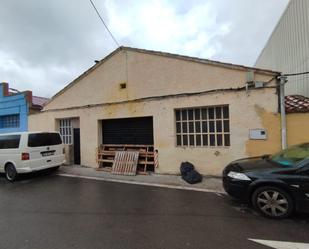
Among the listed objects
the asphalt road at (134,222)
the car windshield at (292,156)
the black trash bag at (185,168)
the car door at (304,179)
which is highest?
the car windshield at (292,156)

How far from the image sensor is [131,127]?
399 inches

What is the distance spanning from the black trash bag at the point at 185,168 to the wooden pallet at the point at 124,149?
1.43 metres

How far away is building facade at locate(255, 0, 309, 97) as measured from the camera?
9.08 meters

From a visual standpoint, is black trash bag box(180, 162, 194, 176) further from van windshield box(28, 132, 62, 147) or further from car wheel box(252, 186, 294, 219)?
van windshield box(28, 132, 62, 147)

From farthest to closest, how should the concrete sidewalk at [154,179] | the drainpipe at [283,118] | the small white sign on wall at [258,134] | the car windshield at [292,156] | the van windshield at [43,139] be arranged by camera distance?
1. the van windshield at [43,139]
2. the small white sign on wall at [258,134]
3. the concrete sidewalk at [154,179]
4. the drainpipe at [283,118]
5. the car windshield at [292,156]

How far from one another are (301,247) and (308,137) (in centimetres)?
430

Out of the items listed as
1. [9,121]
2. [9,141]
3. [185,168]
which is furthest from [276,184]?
[9,121]

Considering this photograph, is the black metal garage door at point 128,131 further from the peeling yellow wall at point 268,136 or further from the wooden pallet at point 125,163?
the peeling yellow wall at point 268,136

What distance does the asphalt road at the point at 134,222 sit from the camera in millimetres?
3834

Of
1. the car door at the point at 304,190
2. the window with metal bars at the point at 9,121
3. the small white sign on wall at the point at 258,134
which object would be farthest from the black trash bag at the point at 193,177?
the window with metal bars at the point at 9,121

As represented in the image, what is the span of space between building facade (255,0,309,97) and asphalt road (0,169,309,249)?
683 cm

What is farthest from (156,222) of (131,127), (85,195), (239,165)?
(131,127)

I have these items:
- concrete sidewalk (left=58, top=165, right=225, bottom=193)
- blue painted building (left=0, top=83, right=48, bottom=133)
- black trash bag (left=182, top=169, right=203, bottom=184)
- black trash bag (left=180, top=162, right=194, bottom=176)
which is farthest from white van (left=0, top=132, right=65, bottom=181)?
black trash bag (left=182, top=169, right=203, bottom=184)

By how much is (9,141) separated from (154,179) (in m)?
5.87
